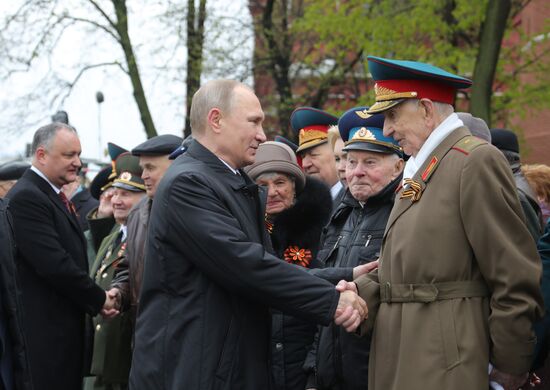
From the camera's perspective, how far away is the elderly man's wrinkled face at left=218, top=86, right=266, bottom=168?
4.37 meters

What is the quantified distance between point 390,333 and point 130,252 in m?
2.91

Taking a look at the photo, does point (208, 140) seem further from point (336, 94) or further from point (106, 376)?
point (336, 94)

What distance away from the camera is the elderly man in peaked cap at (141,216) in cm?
619

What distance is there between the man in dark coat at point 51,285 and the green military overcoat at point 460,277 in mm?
2950

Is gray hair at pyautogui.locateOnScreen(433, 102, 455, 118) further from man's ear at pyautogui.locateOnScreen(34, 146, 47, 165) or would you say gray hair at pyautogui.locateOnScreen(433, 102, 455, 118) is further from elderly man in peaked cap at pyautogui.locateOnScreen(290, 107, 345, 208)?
man's ear at pyautogui.locateOnScreen(34, 146, 47, 165)

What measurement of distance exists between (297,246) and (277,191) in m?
0.41

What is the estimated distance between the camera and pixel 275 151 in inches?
225

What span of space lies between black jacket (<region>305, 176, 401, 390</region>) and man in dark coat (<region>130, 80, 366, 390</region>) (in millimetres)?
432

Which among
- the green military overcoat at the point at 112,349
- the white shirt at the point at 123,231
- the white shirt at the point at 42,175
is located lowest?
the green military overcoat at the point at 112,349

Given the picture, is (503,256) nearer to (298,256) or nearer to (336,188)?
(298,256)

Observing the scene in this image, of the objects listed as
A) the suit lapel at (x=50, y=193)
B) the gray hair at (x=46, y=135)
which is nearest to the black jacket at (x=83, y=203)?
the gray hair at (x=46, y=135)

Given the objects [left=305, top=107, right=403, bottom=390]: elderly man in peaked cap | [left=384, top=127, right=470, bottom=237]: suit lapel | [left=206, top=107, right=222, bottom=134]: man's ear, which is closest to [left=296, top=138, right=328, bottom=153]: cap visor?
[left=305, top=107, right=403, bottom=390]: elderly man in peaked cap

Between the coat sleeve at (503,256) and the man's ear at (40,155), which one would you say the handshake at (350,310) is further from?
the man's ear at (40,155)

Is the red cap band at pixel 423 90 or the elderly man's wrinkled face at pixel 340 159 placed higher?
the red cap band at pixel 423 90
